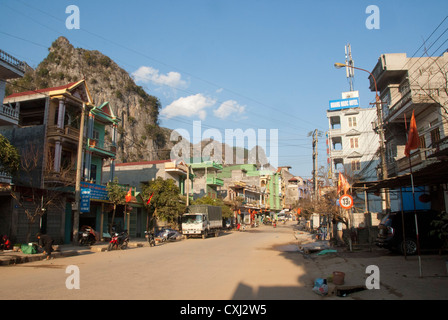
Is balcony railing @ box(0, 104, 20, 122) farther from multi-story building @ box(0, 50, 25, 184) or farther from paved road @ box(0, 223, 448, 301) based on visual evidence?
paved road @ box(0, 223, 448, 301)

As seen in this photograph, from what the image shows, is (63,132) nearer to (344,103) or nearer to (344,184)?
(344,184)

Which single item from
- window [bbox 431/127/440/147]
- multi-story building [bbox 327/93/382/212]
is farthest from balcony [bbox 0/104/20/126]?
multi-story building [bbox 327/93/382/212]

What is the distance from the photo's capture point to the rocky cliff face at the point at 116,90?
62719 millimetres

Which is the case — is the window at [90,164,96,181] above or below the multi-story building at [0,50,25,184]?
below

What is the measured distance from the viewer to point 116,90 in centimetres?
7038

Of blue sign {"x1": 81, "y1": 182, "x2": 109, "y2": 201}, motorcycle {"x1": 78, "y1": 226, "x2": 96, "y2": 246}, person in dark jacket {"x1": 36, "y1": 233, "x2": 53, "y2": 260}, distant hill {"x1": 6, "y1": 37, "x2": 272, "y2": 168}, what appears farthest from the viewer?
distant hill {"x1": 6, "y1": 37, "x2": 272, "y2": 168}

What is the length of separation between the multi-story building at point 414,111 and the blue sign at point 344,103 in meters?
19.3

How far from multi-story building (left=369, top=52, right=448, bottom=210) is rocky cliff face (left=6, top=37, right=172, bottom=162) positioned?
43.4 m

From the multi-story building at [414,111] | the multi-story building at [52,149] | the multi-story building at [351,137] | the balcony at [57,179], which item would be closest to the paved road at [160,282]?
the multi-story building at [414,111]

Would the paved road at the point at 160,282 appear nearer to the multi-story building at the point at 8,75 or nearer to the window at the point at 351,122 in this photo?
the multi-story building at the point at 8,75

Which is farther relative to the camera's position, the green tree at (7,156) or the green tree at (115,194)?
the green tree at (115,194)

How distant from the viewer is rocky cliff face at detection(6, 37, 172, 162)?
2469 inches

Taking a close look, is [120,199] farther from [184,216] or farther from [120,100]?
[120,100]

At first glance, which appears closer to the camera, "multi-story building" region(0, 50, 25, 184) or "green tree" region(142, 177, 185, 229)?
"multi-story building" region(0, 50, 25, 184)
